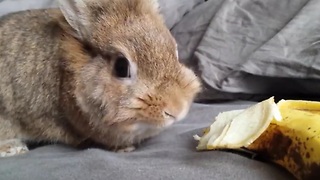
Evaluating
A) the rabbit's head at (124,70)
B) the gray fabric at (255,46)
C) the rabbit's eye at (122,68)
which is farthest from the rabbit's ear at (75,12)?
the gray fabric at (255,46)

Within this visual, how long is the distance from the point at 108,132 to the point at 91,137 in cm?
8

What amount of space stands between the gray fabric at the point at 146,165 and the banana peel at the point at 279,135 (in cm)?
3

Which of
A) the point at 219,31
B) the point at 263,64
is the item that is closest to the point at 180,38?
the point at 219,31

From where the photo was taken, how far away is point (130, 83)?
119 cm

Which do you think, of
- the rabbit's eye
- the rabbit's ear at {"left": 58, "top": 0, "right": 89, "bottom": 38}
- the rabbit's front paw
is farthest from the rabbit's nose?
the rabbit's front paw

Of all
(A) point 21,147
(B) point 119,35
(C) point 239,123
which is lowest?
(A) point 21,147

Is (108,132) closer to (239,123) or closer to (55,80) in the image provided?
(55,80)

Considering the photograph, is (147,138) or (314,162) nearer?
(314,162)

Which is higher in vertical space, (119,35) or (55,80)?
(119,35)

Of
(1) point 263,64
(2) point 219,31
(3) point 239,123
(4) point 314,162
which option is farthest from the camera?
(2) point 219,31

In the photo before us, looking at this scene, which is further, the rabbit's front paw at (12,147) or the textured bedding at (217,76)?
the rabbit's front paw at (12,147)

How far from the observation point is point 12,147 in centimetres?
135

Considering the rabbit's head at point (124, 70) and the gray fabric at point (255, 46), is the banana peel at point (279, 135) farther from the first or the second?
the gray fabric at point (255, 46)

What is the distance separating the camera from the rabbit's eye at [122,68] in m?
1.19
